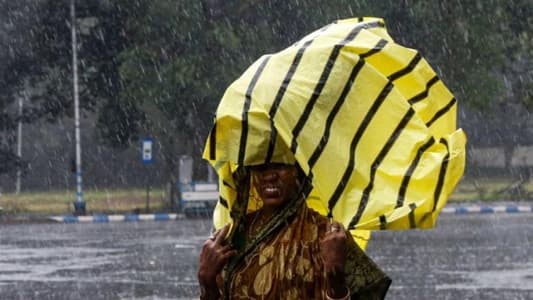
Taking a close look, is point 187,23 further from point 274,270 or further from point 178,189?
point 274,270

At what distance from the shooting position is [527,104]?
140 feet

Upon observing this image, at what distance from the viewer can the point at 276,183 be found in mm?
4641

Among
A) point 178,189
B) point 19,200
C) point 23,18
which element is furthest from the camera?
point 19,200

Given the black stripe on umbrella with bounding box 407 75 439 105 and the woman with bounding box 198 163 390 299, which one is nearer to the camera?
the woman with bounding box 198 163 390 299

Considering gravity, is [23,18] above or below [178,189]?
above

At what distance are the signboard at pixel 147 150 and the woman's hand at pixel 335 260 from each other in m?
36.3

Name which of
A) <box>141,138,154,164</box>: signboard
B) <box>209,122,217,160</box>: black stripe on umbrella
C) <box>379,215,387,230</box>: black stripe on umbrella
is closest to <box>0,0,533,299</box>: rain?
<box>141,138,154,164</box>: signboard

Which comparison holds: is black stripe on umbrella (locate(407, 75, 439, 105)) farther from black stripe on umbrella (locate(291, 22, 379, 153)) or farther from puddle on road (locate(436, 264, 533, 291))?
puddle on road (locate(436, 264, 533, 291))

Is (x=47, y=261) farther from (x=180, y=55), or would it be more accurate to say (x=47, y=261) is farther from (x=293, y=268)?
(x=180, y=55)

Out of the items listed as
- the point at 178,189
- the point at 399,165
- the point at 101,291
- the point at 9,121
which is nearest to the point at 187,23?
the point at 178,189

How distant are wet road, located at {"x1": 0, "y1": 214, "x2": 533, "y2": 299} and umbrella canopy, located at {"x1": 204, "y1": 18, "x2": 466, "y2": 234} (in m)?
10.8

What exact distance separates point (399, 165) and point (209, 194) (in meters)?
34.6

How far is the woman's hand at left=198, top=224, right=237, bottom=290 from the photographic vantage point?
4.58m

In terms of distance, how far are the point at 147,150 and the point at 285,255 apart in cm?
3645
